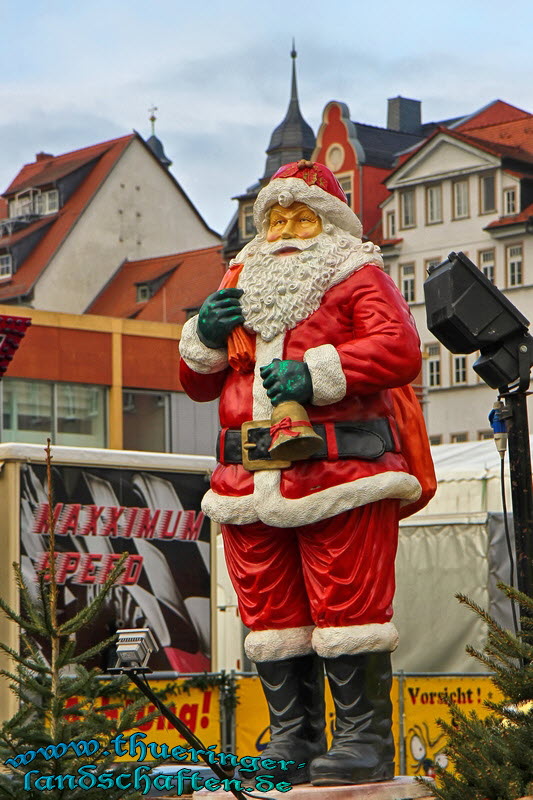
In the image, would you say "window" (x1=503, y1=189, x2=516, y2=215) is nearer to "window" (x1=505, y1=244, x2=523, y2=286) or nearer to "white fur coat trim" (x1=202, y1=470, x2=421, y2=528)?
"window" (x1=505, y1=244, x2=523, y2=286)

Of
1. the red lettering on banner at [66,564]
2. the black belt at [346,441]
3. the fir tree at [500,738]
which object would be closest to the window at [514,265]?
the red lettering on banner at [66,564]

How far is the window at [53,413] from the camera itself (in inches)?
1192

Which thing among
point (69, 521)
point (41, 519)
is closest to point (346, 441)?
point (41, 519)

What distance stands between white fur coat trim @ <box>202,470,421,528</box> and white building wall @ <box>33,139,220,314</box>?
46.2 meters

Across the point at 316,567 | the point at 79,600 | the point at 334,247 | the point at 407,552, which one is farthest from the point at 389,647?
the point at 407,552

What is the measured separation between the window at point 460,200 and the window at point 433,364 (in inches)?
158

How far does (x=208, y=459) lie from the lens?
1282cm

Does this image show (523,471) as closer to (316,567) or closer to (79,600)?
(316,567)

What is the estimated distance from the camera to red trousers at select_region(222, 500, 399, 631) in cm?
665

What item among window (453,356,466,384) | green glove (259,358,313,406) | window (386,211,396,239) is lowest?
green glove (259,358,313,406)

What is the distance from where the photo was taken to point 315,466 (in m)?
6.66

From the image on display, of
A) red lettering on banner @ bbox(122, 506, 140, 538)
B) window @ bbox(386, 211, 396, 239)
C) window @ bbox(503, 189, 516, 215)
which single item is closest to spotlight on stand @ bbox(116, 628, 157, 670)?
red lettering on banner @ bbox(122, 506, 140, 538)

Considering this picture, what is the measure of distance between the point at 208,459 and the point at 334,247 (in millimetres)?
6002

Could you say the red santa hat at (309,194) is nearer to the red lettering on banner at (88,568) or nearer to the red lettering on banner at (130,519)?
the red lettering on banner at (88,568)
